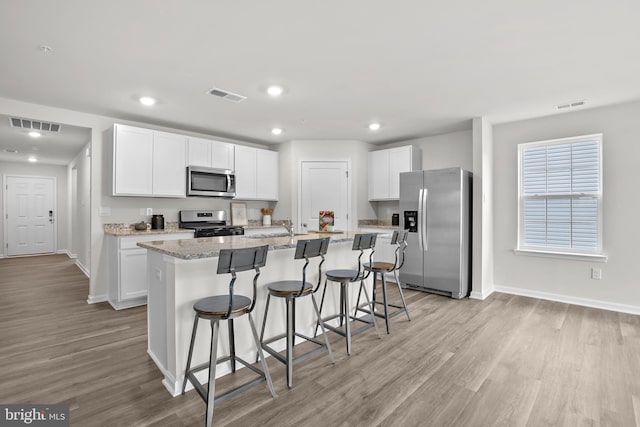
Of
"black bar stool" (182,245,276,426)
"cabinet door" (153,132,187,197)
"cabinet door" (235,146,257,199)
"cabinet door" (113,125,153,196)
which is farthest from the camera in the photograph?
"cabinet door" (235,146,257,199)

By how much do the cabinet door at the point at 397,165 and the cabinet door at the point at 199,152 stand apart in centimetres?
307

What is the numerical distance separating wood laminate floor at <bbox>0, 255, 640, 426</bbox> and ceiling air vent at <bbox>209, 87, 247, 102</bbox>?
8.45 ft

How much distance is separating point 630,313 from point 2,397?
19.3 feet

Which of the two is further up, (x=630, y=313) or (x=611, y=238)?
(x=611, y=238)

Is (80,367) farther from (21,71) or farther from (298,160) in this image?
(298,160)

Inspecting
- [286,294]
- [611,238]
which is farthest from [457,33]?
[611,238]

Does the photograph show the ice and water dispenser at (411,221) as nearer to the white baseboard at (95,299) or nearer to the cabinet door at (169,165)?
the cabinet door at (169,165)

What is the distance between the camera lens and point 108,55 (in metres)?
2.62

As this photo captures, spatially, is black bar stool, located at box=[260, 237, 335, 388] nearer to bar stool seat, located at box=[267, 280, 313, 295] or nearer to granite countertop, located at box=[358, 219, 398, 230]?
bar stool seat, located at box=[267, 280, 313, 295]

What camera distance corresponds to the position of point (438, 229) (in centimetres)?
456

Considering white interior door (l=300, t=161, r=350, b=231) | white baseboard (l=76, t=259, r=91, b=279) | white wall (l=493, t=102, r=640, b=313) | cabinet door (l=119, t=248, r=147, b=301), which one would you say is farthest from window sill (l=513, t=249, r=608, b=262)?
white baseboard (l=76, t=259, r=91, b=279)

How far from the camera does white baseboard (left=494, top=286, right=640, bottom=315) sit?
3.76 meters

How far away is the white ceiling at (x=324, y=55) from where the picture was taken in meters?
2.07

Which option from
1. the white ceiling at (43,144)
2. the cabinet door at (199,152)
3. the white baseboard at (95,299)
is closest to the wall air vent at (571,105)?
the cabinet door at (199,152)
